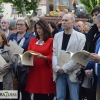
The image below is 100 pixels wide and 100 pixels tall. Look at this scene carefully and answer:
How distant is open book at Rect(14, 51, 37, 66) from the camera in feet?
20.0

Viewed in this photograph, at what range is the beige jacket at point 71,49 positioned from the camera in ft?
20.2

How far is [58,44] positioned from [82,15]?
16704 mm

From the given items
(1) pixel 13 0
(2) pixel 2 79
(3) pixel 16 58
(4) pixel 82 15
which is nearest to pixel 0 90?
(2) pixel 2 79

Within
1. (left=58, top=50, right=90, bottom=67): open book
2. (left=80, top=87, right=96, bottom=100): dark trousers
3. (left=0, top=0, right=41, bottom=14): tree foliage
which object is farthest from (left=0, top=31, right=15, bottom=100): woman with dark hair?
(left=0, top=0, right=41, bottom=14): tree foliage

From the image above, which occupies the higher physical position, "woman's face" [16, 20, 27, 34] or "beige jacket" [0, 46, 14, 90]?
"woman's face" [16, 20, 27, 34]

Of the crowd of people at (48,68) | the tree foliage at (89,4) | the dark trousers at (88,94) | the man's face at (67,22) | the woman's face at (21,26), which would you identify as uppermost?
the man's face at (67,22)

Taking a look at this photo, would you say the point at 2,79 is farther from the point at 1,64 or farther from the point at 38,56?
the point at 38,56

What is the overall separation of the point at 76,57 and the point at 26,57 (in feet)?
3.42

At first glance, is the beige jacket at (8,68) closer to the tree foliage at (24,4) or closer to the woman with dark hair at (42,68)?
the woman with dark hair at (42,68)

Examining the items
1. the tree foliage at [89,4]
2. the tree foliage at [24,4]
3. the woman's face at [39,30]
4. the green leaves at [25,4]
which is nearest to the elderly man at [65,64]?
the woman's face at [39,30]

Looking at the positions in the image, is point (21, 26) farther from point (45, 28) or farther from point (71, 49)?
point (71, 49)

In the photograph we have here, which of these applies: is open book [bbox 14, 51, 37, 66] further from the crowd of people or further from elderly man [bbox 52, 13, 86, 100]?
elderly man [bbox 52, 13, 86, 100]

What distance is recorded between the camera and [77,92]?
20.8ft

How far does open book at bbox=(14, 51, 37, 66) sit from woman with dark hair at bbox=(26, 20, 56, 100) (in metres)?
0.16
